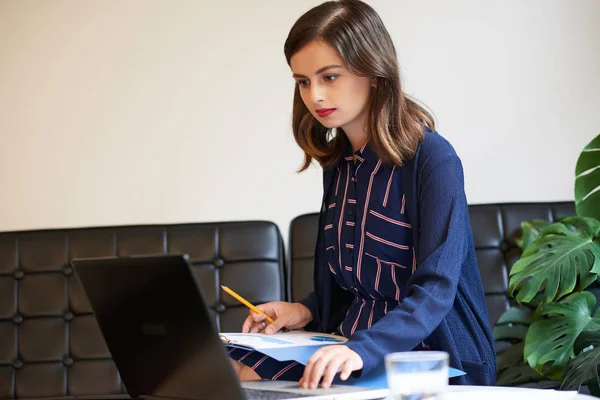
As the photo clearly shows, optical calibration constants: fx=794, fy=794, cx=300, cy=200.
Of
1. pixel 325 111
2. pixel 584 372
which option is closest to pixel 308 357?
pixel 325 111

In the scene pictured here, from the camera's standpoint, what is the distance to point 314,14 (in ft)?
4.69

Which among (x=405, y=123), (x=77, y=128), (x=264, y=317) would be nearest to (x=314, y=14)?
(x=405, y=123)

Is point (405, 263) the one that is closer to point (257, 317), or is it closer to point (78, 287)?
point (257, 317)

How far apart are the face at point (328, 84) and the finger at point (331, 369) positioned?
52 cm

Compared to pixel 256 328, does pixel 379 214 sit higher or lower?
higher

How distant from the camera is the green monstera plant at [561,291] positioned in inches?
76.7

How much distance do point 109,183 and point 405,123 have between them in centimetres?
137

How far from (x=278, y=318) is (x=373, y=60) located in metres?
0.51

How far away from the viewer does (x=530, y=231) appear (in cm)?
222

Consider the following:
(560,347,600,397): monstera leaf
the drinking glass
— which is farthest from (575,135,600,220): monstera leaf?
A: the drinking glass

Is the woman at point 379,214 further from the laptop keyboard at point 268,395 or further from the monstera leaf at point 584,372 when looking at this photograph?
the monstera leaf at point 584,372

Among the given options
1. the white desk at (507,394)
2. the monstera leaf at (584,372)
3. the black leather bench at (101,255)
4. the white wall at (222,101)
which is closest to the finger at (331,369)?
the white desk at (507,394)

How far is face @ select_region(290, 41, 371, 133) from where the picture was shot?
1396 millimetres

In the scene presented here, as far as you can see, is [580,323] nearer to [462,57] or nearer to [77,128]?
[462,57]
